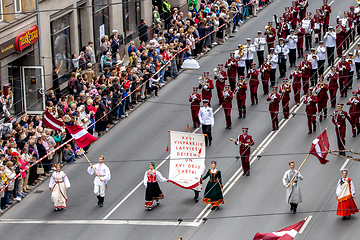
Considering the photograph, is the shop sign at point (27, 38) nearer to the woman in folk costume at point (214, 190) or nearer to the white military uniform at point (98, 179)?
the white military uniform at point (98, 179)

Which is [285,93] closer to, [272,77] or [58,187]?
[272,77]

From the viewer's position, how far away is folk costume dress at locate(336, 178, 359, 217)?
73.5 feet

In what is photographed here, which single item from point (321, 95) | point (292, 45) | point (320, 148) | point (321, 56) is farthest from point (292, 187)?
point (292, 45)

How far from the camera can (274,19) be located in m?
39.8

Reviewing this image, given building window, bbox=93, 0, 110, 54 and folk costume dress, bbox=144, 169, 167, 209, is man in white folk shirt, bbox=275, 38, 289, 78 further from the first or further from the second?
folk costume dress, bbox=144, 169, 167, 209

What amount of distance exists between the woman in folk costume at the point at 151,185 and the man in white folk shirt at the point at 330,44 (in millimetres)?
14348

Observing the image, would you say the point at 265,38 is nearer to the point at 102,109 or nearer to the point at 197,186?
the point at 102,109

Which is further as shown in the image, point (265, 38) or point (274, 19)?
point (274, 19)

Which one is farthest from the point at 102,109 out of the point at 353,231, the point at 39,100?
the point at 353,231

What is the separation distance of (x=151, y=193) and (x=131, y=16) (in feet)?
54.2

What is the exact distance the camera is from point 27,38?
29.2 m

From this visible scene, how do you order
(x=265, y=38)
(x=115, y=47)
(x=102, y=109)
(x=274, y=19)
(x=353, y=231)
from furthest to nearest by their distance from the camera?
(x=274, y=19)
(x=265, y=38)
(x=115, y=47)
(x=102, y=109)
(x=353, y=231)

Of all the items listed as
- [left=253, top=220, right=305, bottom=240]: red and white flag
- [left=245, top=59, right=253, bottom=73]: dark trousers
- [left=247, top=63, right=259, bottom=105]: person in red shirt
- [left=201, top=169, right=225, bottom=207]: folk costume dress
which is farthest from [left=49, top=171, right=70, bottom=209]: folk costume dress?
[left=245, top=59, right=253, bottom=73]: dark trousers

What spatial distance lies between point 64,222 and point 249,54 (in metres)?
14.3
